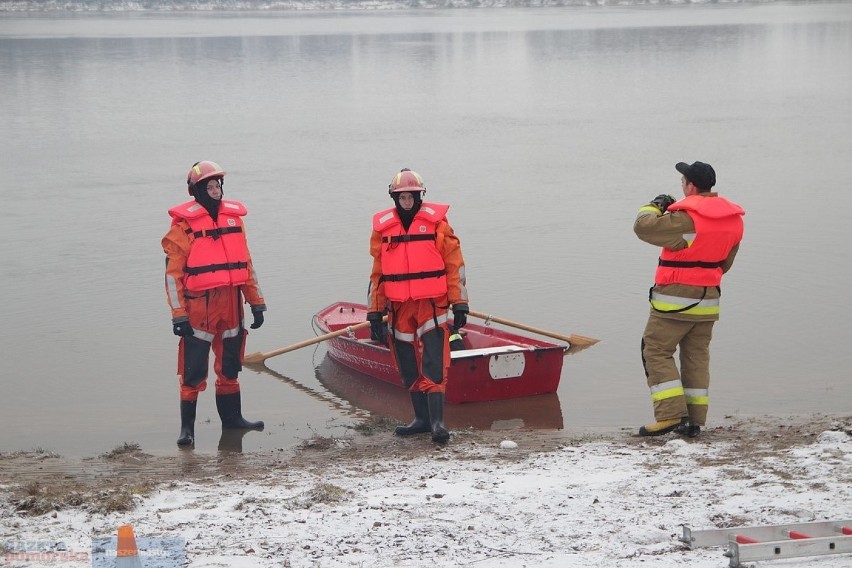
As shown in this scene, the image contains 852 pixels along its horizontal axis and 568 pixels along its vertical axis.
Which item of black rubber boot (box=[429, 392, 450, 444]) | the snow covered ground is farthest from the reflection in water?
the snow covered ground

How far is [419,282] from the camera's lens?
7.29 m

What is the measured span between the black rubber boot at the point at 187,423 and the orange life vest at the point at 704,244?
327 centimetres

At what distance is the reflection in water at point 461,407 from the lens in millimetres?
8750

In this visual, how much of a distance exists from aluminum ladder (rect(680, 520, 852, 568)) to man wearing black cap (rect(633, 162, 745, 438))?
228 centimetres

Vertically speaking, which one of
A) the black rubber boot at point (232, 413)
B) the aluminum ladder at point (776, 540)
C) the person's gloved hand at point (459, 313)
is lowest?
the black rubber boot at point (232, 413)

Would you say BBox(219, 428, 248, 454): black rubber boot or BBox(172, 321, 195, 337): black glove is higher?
BBox(172, 321, 195, 337): black glove

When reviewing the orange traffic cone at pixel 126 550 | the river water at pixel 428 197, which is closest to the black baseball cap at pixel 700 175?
the river water at pixel 428 197

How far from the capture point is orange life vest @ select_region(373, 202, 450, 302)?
7289 millimetres

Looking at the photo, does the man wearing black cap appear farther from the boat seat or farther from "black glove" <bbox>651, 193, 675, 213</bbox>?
the boat seat

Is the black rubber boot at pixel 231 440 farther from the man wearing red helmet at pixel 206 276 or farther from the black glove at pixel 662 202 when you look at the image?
the black glove at pixel 662 202

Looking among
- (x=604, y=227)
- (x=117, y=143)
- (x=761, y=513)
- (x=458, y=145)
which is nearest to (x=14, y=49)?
(x=117, y=143)

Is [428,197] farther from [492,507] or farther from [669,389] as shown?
[492,507]

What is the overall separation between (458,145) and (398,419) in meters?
14.5

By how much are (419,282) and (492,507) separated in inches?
83.3
